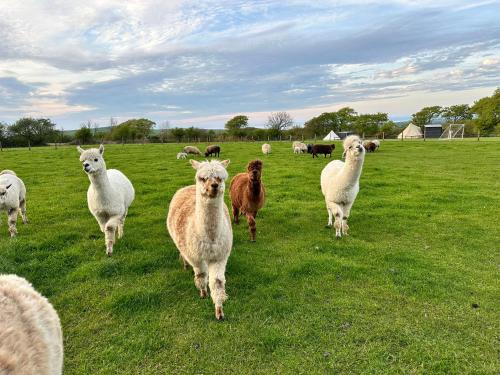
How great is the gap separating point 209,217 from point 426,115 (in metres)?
86.8

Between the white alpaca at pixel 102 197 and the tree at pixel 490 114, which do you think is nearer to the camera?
the white alpaca at pixel 102 197

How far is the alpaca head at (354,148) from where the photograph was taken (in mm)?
6328

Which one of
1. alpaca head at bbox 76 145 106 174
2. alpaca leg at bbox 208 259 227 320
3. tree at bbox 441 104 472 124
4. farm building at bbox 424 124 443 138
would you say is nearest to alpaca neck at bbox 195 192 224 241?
alpaca leg at bbox 208 259 227 320

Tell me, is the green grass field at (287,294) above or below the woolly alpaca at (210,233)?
below

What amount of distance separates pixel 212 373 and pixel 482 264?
15.6ft

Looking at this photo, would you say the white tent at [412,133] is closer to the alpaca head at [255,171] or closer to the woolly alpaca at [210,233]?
the alpaca head at [255,171]

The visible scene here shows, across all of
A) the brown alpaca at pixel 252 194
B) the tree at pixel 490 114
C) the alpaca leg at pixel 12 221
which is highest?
the tree at pixel 490 114

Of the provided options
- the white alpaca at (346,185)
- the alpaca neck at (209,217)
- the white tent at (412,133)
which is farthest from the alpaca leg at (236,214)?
the white tent at (412,133)

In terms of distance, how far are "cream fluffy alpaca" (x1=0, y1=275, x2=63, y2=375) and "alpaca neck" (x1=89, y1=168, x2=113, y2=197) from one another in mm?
4066

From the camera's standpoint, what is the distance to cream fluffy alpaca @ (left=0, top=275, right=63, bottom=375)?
1.43 m

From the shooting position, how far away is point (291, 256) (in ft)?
18.4

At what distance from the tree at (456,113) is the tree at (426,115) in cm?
149

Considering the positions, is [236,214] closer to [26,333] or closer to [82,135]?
[26,333]

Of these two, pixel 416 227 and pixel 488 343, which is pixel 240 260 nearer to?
pixel 488 343
